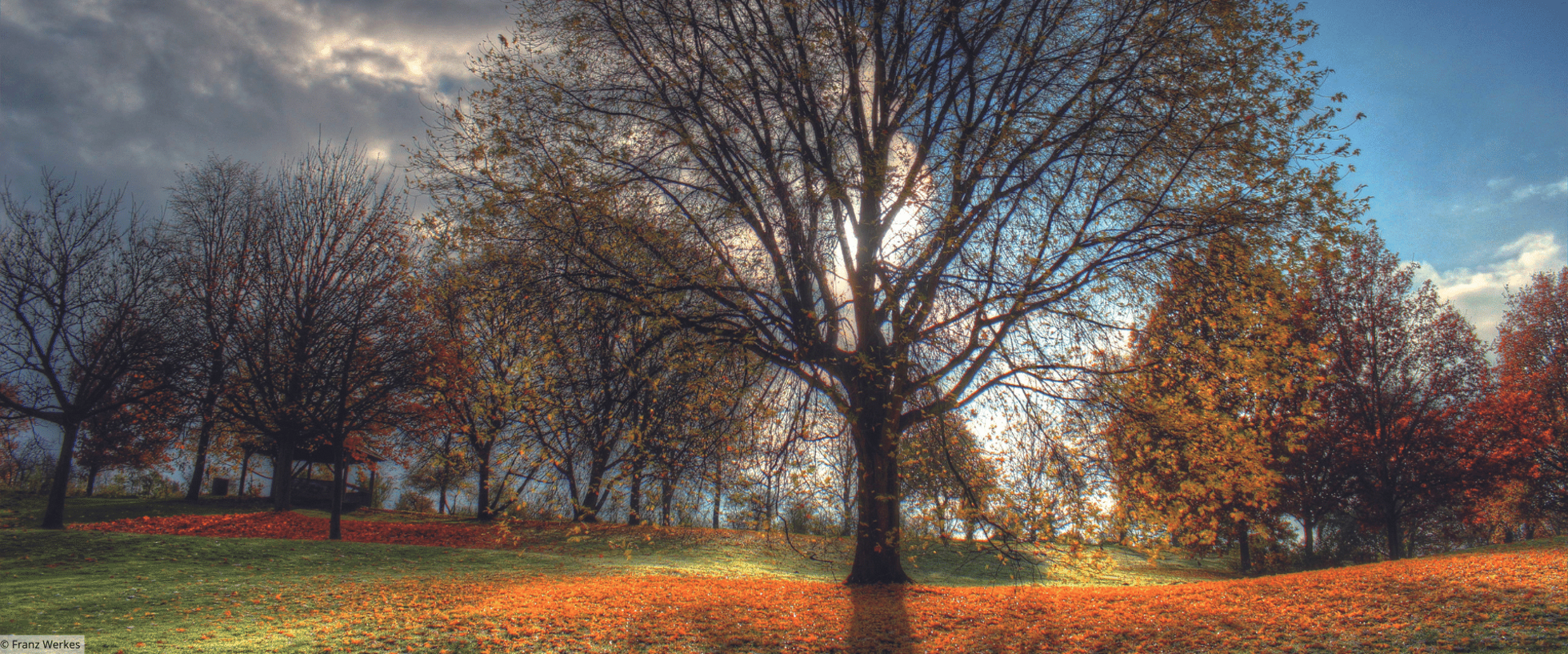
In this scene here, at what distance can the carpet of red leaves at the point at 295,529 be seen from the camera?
18.9 meters

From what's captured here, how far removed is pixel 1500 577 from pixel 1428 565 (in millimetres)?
1938

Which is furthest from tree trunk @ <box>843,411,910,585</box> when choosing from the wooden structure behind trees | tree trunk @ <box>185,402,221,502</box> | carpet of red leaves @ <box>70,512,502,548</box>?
the wooden structure behind trees

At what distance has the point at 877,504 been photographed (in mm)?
10438

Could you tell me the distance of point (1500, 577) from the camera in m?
8.79

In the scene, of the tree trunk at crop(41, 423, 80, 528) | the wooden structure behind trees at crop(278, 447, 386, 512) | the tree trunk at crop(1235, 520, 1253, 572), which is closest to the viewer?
the tree trunk at crop(41, 423, 80, 528)

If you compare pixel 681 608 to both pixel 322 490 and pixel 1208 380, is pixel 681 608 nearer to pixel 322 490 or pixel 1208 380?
pixel 1208 380

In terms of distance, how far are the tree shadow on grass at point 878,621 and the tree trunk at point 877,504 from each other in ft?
1.17

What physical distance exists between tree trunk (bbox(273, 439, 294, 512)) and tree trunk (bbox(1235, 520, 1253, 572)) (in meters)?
29.7

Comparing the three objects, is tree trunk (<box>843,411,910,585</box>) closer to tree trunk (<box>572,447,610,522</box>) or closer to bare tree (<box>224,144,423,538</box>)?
tree trunk (<box>572,447,610,522</box>)

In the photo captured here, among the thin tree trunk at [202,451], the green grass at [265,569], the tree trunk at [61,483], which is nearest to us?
the green grass at [265,569]

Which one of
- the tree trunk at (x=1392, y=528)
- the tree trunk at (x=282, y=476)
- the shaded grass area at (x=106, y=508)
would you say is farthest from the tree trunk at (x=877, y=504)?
the shaded grass area at (x=106, y=508)

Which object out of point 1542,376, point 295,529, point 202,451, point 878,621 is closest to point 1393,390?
point 1542,376

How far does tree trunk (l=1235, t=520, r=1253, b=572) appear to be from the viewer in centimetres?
1913

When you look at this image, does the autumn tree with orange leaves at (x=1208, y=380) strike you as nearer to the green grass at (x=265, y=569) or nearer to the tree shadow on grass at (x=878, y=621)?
the green grass at (x=265, y=569)
